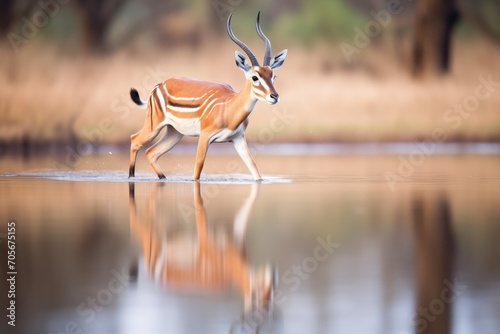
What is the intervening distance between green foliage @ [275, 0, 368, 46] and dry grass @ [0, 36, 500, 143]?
349 millimetres

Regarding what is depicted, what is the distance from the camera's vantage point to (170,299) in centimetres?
373

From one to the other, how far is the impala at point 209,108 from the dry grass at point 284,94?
7.75 metres

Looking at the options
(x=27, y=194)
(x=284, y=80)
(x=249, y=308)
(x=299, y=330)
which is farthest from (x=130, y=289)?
(x=284, y=80)

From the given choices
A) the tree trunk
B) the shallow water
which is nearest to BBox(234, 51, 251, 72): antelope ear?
the shallow water

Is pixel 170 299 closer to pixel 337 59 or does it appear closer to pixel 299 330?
pixel 299 330

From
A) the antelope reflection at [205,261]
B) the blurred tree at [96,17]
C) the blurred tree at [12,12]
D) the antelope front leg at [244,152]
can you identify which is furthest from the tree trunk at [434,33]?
the antelope reflection at [205,261]

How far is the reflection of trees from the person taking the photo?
11.4 ft

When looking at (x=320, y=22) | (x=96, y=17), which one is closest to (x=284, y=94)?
(x=320, y=22)

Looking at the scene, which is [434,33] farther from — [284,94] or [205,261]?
→ [205,261]

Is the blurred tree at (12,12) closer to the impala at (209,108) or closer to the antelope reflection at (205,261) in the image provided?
the impala at (209,108)

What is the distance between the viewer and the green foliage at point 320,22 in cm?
1886

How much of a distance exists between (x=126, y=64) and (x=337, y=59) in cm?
379

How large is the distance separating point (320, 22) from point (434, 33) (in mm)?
2016

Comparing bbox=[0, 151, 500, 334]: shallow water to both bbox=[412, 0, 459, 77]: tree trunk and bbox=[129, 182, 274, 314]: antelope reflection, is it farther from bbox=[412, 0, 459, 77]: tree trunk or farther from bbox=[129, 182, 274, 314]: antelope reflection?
bbox=[412, 0, 459, 77]: tree trunk
